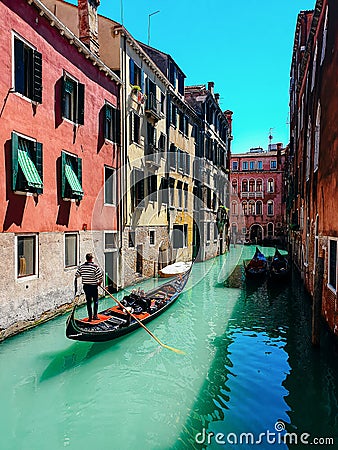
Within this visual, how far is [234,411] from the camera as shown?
14.7ft

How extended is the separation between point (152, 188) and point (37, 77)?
21.5 feet

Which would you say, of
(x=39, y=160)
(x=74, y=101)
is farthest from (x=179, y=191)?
(x=39, y=160)

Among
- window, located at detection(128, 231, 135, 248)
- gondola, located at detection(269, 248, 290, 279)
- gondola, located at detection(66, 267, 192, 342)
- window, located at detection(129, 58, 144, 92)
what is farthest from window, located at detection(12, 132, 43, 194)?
gondola, located at detection(269, 248, 290, 279)

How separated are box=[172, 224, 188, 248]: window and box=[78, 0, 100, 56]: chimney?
26.7 ft

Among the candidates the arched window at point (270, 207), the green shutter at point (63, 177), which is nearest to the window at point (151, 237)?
the green shutter at point (63, 177)

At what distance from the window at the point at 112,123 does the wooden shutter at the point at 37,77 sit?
9.82 feet

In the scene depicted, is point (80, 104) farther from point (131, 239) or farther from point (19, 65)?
point (131, 239)

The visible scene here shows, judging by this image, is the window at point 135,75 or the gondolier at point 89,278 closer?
the gondolier at point 89,278

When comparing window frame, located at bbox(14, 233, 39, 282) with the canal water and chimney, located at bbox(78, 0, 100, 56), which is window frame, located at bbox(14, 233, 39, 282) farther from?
chimney, located at bbox(78, 0, 100, 56)

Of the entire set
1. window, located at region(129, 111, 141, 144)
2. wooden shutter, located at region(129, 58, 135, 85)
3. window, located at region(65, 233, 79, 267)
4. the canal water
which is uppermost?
wooden shutter, located at region(129, 58, 135, 85)

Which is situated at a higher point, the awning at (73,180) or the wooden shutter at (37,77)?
the wooden shutter at (37,77)

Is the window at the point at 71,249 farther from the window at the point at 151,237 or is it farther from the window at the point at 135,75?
the window at the point at 135,75

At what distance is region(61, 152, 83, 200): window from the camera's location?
8.17 m

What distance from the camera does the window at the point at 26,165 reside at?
6.55 meters
